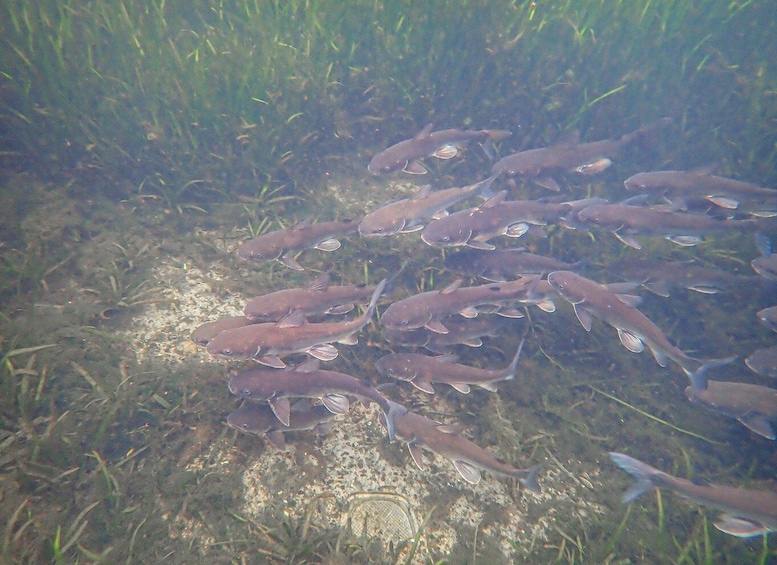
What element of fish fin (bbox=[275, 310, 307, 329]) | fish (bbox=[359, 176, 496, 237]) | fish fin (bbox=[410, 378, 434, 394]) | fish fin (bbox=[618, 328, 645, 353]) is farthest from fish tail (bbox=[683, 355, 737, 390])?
fish fin (bbox=[275, 310, 307, 329])

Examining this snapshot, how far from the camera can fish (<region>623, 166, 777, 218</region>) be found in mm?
6328

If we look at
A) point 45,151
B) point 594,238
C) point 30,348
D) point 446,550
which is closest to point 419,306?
point 446,550

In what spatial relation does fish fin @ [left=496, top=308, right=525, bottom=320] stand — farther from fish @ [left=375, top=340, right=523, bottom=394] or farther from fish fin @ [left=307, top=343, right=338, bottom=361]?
fish fin @ [left=307, top=343, right=338, bottom=361]

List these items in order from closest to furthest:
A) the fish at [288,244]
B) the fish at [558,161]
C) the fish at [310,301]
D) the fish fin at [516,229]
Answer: the fish at [310,301] < the fish at [288,244] < the fish fin at [516,229] < the fish at [558,161]

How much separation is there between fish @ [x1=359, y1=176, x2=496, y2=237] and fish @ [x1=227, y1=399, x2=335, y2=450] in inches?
107

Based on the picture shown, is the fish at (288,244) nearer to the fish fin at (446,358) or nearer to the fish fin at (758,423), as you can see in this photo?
the fish fin at (446,358)

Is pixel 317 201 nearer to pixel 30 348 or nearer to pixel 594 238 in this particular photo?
pixel 30 348

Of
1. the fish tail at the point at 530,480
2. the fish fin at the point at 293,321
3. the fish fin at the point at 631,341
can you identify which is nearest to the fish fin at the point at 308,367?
the fish fin at the point at 293,321

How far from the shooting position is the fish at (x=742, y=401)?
466cm

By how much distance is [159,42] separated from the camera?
7469mm

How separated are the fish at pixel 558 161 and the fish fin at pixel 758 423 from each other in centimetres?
436

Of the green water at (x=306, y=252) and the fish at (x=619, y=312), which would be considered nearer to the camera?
the green water at (x=306, y=252)

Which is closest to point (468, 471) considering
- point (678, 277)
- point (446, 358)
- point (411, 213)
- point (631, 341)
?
point (446, 358)

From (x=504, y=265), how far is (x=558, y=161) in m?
2.78
